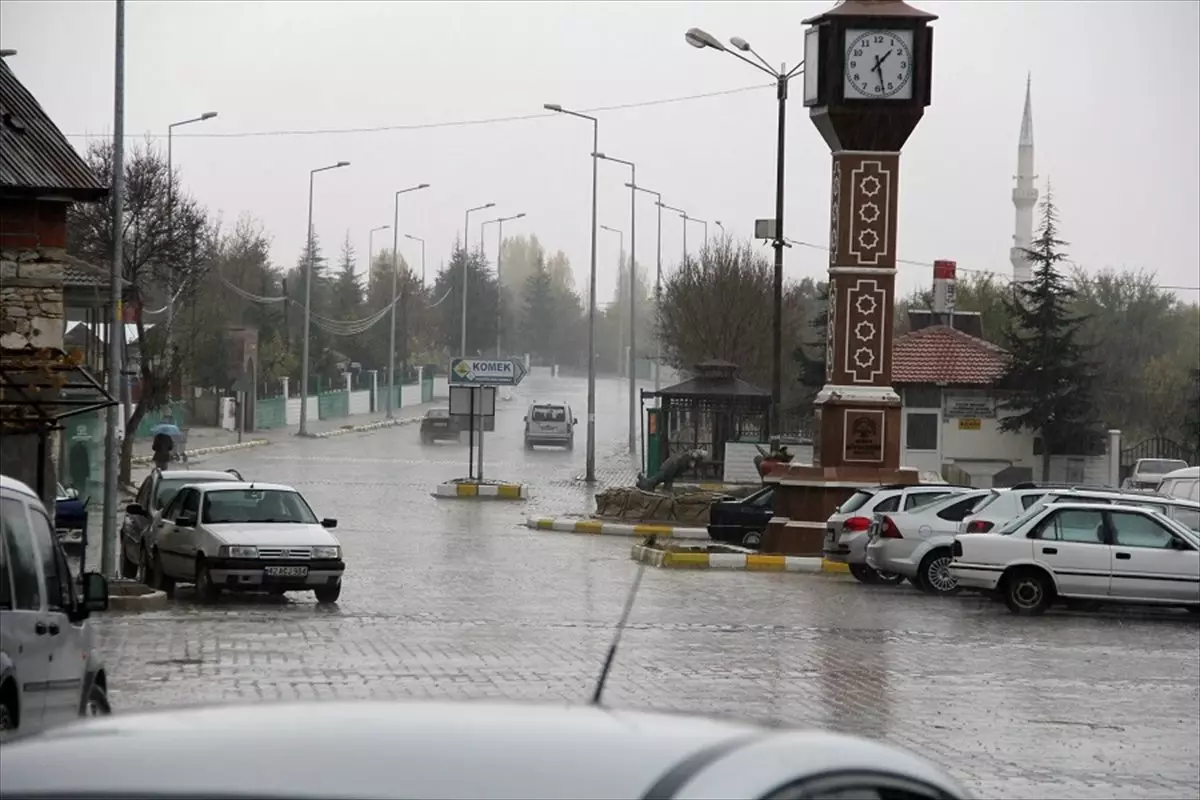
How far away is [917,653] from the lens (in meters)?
19.0

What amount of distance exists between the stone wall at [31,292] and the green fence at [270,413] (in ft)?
177

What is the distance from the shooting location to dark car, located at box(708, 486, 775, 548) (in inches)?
1394

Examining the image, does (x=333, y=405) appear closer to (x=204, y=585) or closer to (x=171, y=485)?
(x=171, y=485)

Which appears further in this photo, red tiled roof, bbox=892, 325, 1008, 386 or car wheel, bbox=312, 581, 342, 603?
red tiled roof, bbox=892, 325, 1008, 386

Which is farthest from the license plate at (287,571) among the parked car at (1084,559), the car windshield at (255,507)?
the parked car at (1084,559)

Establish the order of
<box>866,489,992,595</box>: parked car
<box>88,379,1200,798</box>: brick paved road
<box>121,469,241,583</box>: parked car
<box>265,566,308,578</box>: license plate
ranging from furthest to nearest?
<box>866,489,992,595</box>: parked car
<box>121,469,241,583</box>: parked car
<box>265,566,308,578</box>: license plate
<box>88,379,1200,798</box>: brick paved road

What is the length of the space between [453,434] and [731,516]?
151ft

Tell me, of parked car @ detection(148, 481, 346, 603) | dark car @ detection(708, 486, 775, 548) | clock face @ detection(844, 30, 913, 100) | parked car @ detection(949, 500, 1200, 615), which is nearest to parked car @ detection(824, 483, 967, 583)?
parked car @ detection(949, 500, 1200, 615)

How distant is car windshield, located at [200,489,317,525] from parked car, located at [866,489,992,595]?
26.2 feet

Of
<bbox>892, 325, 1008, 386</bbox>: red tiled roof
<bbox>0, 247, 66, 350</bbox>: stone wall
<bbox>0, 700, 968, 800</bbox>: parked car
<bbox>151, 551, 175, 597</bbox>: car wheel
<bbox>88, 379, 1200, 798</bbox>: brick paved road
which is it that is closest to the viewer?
<bbox>0, 700, 968, 800</bbox>: parked car

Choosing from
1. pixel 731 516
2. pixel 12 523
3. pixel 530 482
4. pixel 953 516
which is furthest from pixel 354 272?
pixel 12 523

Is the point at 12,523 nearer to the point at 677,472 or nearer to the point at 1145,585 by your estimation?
the point at 1145,585

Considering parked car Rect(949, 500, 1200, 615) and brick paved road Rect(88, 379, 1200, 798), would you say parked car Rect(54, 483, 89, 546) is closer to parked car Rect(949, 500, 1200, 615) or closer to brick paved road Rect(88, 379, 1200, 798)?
brick paved road Rect(88, 379, 1200, 798)

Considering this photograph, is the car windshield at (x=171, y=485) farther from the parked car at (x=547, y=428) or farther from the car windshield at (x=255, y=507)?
the parked car at (x=547, y=428)
